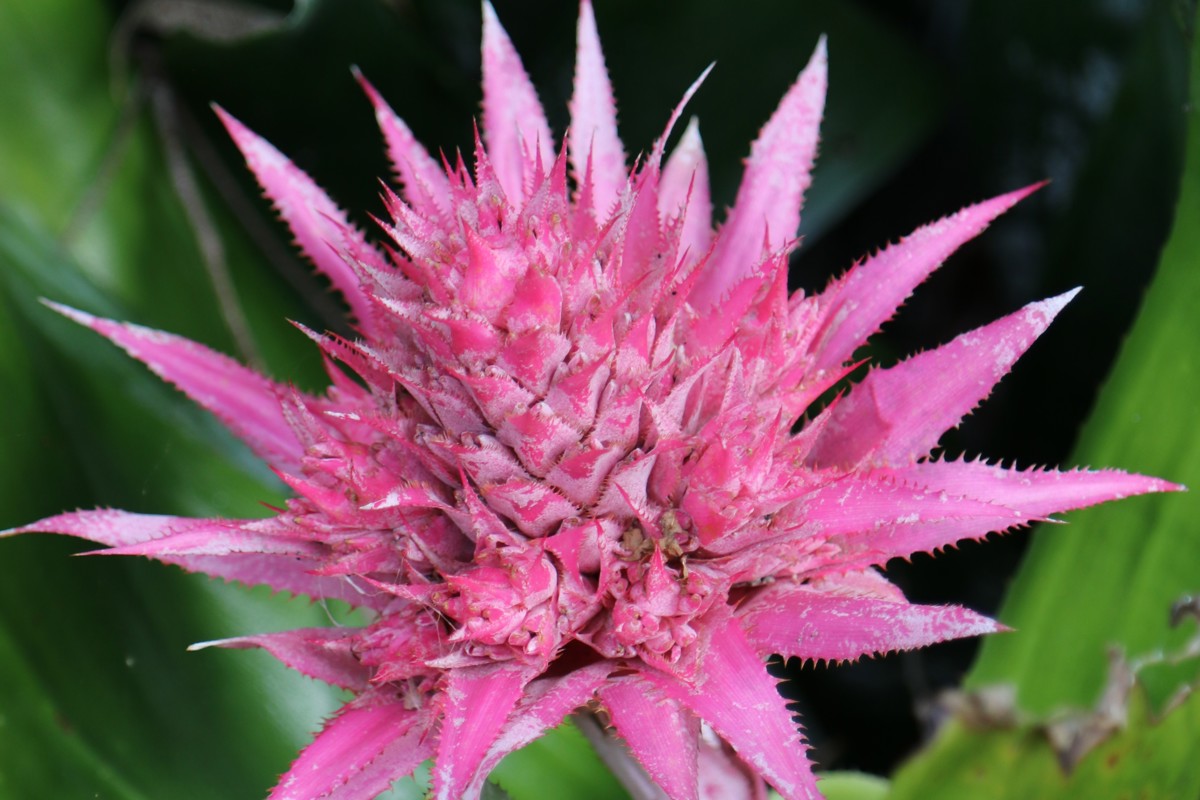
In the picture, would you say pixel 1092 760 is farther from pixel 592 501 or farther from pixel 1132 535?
pixel 592 501

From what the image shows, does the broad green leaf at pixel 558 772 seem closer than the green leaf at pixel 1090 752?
No

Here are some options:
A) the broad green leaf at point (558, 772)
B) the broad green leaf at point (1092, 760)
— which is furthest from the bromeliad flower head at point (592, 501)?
the broad green leaf at point (558, 772)

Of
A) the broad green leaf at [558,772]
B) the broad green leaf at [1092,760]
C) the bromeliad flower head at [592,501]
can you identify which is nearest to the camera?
the bromeliad flower head at [592,501]

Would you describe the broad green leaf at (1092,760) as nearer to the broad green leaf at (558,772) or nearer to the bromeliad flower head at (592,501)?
the bromeliad flower head at (592,501)

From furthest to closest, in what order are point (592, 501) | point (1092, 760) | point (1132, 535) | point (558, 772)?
point (558, 772) → point (1132, 535) → point (1092, 760) → point (592, 501)

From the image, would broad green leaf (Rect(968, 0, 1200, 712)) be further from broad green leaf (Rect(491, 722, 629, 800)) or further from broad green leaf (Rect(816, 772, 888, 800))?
broad green leaf (Rect(491, 722, 629, 800))

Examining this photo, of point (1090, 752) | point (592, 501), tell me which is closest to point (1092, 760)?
point (1090, 752)

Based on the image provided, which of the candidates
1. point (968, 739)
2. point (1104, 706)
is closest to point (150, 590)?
point (968, 739)

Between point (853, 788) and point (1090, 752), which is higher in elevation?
point (1090, 752)

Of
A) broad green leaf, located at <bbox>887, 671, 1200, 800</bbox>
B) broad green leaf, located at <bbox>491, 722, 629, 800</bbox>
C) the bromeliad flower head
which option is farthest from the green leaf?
broad green leaf, located at <bbox>491, 722, 629, 800</bbox>
